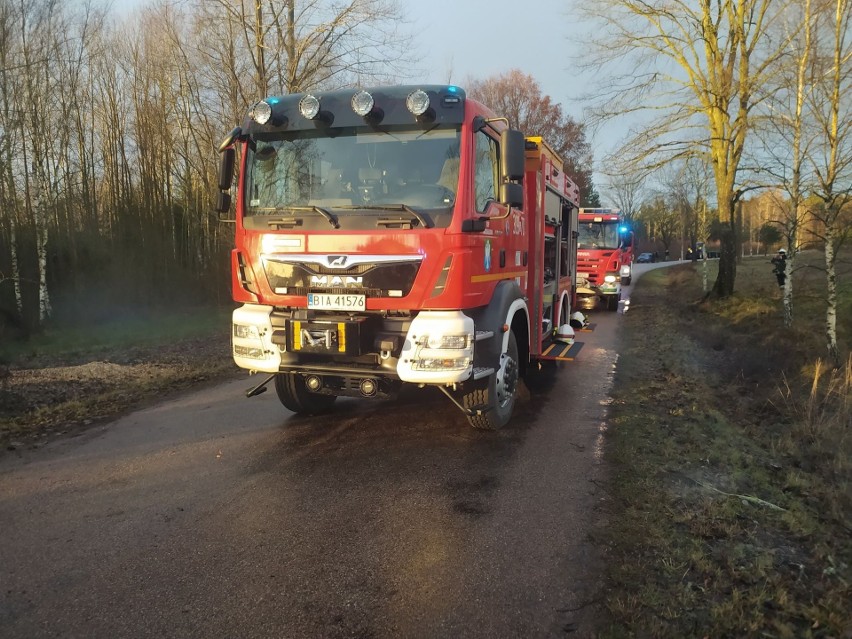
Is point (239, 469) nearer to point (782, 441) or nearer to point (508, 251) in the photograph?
point (508, 251)

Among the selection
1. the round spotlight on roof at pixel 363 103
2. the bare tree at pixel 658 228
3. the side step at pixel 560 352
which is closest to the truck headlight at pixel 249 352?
the round spotlight on roof at pixel 363 103

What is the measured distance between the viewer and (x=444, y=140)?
4945 millimetres

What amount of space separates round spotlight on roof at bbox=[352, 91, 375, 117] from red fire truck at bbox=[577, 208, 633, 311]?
41.1ft

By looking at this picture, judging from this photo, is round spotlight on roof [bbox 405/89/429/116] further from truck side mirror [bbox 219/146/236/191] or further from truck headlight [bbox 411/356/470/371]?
truck headlight [bbox 411/356/470/371]

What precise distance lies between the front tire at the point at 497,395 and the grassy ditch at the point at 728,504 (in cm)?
107

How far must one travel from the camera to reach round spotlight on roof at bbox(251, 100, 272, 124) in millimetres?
5242

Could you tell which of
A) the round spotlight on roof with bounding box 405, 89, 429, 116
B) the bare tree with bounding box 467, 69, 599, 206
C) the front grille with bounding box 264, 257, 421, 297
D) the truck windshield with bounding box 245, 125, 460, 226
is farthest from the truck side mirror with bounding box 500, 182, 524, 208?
the bare tree with bounding box 467, 69, 599, 206

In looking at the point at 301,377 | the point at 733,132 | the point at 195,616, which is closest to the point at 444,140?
the point at 301,377

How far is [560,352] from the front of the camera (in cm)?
782

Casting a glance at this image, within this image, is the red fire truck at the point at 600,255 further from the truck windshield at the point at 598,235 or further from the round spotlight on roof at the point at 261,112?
the round spotlight on roof at the point at 261,112

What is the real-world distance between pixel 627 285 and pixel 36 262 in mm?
24588

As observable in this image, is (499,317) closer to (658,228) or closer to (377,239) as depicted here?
(377,239)

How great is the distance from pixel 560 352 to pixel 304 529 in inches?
193

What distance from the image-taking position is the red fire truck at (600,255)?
16875mm
